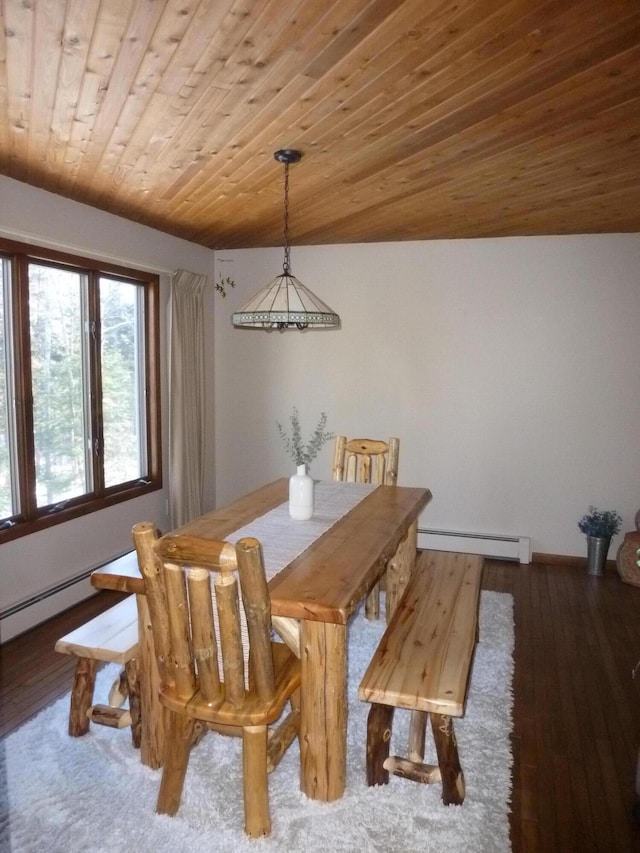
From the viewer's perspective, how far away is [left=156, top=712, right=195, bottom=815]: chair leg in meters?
1.93

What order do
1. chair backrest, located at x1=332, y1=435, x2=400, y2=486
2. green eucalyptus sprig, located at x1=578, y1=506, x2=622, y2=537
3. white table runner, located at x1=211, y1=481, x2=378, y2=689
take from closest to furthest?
white table runner, located at x1=211, y1=481, x2=378, y2=689 → chair backrest, located at x1=332, y1=435, x2=400, y2=486 → green eucalyptus sprig, located at x1=578, y1=506, x2=622, y2=537

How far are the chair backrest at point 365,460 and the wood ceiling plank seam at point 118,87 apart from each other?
197cm

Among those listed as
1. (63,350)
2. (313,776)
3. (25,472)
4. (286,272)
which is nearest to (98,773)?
(313,776)

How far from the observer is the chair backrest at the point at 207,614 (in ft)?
5.28

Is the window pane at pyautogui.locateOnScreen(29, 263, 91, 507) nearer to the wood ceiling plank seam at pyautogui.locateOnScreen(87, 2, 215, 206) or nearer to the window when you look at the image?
the window

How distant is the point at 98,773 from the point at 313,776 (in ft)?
2.59

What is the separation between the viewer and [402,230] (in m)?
4.27

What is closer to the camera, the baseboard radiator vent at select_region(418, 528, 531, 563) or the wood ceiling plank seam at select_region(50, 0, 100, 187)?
the wood ceiling plank seam at select_region(50, 0, 100, 187)

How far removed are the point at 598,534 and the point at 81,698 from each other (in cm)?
346

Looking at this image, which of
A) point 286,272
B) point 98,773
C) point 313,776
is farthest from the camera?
point 286,272

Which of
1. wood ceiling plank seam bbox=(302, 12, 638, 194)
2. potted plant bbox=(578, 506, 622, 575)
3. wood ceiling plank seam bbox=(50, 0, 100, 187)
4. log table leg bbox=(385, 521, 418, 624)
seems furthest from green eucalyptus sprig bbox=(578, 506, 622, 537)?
wood ceiling plank seam bbox=(50, 0, 100, 187)

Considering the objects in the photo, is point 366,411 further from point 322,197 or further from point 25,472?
point 25,472

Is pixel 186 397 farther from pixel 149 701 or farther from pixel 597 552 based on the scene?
pixel 597 552

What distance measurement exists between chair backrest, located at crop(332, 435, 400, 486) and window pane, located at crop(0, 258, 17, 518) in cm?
183
